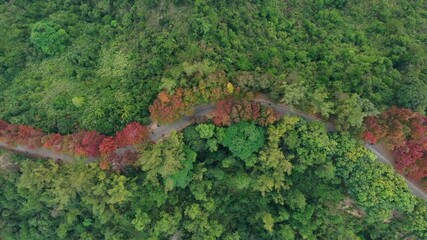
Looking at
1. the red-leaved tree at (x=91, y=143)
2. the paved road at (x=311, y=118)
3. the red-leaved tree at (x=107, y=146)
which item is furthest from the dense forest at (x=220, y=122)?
the paved road at (x=311, y=118)

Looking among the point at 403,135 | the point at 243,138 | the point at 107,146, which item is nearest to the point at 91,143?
the point at 107,146

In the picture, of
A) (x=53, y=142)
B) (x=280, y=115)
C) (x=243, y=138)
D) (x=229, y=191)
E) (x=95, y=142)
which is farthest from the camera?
(x=229, y=191)

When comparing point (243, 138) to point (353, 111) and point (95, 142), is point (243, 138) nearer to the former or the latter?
point (353, 111)

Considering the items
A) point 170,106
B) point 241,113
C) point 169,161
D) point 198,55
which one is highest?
point 198,55

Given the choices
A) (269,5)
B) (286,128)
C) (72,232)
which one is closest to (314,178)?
(286,128)

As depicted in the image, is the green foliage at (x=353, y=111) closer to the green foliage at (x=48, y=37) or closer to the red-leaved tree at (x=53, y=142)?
the red-leaved tree at (x=53, y=142)

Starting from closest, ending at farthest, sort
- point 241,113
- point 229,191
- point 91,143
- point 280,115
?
point 241,113
point 91,143
point 280,115
point 229,191

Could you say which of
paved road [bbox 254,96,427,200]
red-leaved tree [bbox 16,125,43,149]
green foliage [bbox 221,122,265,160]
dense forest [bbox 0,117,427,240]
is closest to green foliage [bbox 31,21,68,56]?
red-leaved tree [bbox 16,125,43,149]

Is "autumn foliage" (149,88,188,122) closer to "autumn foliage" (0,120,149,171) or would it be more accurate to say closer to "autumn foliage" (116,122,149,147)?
"autumn foliage" (116,122,149,147)

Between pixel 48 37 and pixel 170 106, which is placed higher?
pixel 170 106
